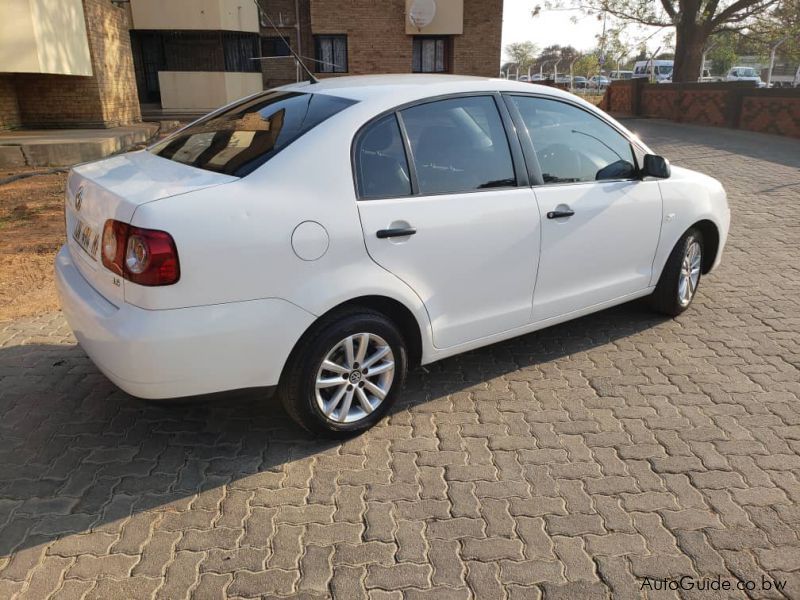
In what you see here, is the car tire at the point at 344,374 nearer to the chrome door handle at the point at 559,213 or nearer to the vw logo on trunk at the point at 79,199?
the chrome door handle at the point at 559,213

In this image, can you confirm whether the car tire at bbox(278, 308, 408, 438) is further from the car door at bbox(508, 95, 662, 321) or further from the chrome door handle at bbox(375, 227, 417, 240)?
the car door at bbox(508, 95, 662, 321)

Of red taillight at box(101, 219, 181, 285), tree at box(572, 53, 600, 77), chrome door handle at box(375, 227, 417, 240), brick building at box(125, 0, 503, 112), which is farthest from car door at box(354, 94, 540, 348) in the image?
tree at box(572, 53, 600, 77)

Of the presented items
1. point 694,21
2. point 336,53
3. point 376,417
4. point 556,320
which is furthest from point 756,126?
point 376,417

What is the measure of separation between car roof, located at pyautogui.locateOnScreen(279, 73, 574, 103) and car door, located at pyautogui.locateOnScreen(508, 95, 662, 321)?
126mm

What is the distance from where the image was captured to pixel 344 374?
3262mm

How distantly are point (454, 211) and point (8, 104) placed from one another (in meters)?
14.3

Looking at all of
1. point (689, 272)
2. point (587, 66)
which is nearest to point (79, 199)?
point (689, 272)

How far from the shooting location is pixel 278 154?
10.1ft

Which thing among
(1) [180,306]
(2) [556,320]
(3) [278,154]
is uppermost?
(3) [278,154]

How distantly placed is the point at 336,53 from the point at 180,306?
86.9ft

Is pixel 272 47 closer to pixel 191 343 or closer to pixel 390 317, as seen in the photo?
pixel 390 317

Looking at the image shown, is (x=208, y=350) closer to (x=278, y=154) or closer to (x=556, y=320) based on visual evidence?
(x=278, y=154)

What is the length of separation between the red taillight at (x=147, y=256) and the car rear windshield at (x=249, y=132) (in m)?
0.53

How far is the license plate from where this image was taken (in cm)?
304
